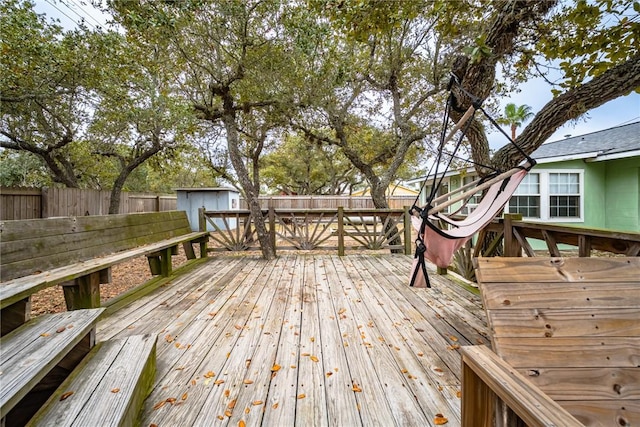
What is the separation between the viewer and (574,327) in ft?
3.35

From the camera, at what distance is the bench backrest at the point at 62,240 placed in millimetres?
1899

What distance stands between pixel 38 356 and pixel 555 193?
9.23m

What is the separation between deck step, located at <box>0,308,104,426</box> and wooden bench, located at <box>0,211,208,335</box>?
0.19 m

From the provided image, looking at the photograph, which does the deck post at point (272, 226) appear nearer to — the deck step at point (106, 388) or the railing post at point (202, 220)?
the railing post at point (202, 220)

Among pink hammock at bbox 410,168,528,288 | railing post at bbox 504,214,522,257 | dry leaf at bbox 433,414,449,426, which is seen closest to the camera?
dry leaf at bbox 433,414,449,426

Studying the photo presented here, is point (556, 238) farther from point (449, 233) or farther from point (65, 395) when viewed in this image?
point (65, 395)

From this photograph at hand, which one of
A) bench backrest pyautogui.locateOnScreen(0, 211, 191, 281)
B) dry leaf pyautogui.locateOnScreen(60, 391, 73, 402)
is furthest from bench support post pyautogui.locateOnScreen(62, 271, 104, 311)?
dry leaf pyautogui.locateOnScreen(60, 391, 73, 402)

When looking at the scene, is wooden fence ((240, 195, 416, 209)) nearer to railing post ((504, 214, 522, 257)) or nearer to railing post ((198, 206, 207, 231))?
railing post ((198, 206, 207, 231))

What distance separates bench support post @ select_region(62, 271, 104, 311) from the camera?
88.0 inches

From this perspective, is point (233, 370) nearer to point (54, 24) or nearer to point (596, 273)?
point (596, 273)

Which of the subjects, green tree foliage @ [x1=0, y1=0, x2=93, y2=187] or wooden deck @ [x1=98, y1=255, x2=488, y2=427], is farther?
green tree foliage @ [x1=0, y1=0, x2=93, y2=187]

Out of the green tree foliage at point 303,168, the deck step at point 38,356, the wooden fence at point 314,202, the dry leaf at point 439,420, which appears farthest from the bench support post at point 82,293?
the green tree foliage at point 303,168

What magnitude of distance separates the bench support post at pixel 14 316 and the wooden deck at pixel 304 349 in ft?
2.45

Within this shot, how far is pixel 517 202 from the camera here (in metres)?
6.96
